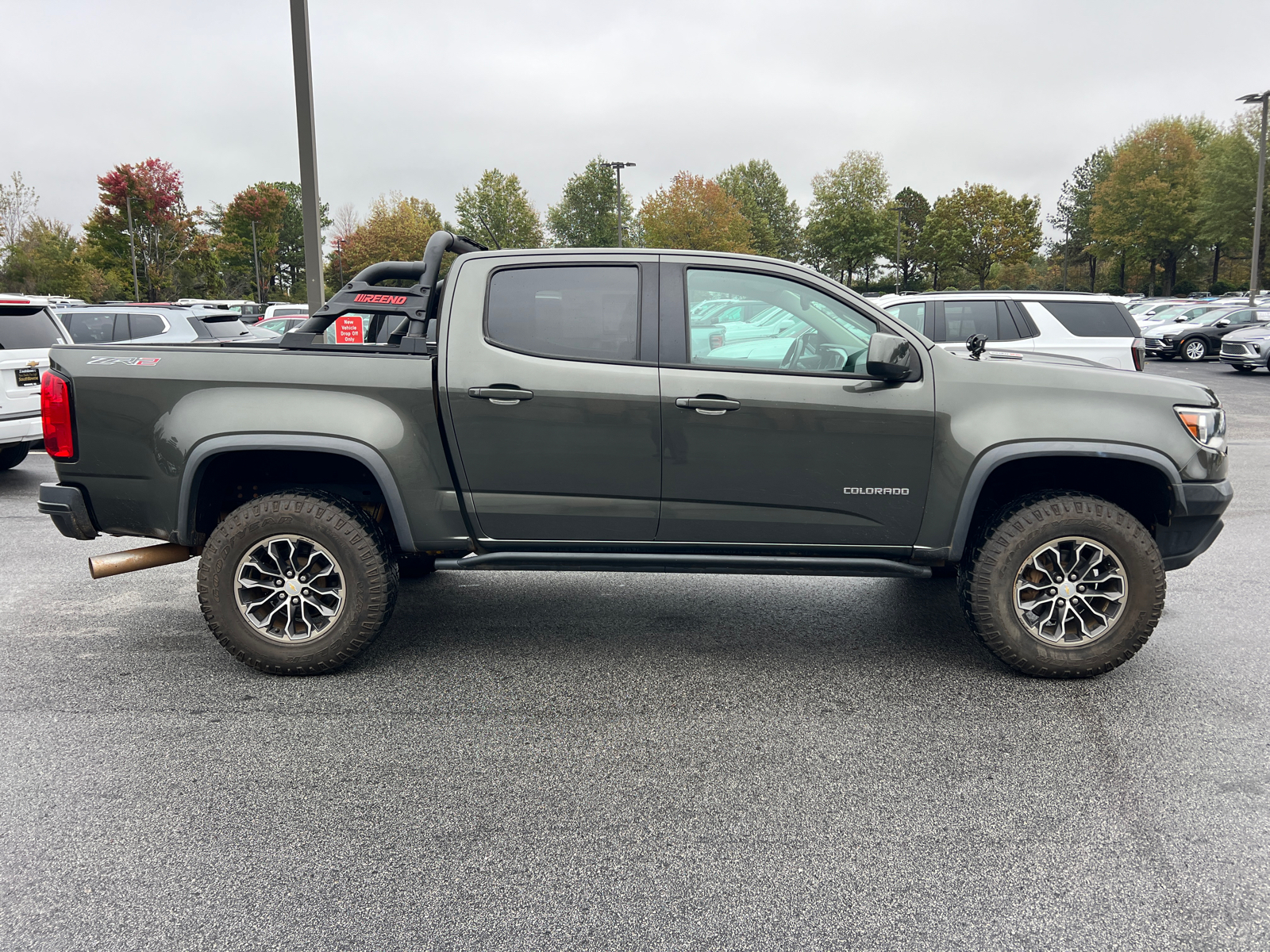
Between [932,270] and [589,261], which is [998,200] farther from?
[589,261]

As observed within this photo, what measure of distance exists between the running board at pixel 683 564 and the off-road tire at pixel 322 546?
35 cm

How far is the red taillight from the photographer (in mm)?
4223

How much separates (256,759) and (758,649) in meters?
2.37

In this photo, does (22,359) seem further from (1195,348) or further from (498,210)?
(498,210)

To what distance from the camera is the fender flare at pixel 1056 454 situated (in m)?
4.08

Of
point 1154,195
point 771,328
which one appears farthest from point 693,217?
point 771,328

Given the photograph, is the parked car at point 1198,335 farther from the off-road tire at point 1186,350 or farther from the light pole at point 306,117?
the light pole at point 306,117

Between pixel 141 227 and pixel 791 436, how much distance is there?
219 ft

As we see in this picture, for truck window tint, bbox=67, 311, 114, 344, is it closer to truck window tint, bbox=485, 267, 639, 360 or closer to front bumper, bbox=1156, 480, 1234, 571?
truck window tint, bbox=485, 267, 639, 360

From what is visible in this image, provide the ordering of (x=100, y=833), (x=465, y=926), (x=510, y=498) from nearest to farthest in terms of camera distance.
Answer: (x=465, y=926) → (x=100, y=833) → (x=510, y=498)

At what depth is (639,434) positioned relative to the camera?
4160 millimetres

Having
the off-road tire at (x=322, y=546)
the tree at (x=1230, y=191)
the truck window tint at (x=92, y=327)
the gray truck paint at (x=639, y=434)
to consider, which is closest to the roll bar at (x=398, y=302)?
the gray truck paint at (x=639, y=434)

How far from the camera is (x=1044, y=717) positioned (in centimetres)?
389

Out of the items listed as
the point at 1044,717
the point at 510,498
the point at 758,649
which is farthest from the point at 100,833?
the point at 1044,717
